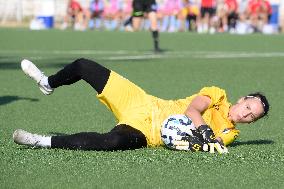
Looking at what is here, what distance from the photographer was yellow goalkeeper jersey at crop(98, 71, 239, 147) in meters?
8.77

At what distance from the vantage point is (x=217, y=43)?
104 feet

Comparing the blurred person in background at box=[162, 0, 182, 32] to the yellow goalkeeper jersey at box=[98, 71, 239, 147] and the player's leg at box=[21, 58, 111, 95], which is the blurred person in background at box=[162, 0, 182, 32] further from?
the yellow goalkeeper jersey at box=[98, 71, 239, 147]

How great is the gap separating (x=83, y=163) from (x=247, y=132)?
310 centimetres

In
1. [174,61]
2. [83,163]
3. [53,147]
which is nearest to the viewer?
[83,163]

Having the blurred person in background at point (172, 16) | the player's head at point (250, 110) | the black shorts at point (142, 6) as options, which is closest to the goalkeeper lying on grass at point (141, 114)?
the player's head at point (250, 110)

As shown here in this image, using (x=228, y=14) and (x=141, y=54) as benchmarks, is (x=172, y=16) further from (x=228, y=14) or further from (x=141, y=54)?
(x=141, y=54)

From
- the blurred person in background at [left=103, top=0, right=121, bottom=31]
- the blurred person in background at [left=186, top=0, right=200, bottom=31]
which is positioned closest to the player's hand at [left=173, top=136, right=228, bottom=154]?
the blurred person in background at [left=186, top=0, right=200, bottom=31]

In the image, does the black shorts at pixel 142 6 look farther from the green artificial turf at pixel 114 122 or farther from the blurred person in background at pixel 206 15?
the blurred person in background at pixel 206 15

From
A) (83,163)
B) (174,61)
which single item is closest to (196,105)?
(83,163)

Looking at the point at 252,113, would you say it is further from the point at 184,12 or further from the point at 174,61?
the point at 184,12

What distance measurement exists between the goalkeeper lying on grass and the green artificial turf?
0.34 ft

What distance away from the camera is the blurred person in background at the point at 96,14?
46.3 meters

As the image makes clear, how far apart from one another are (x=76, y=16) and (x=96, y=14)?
0.99 metres

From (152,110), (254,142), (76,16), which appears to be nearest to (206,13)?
(76,16)
